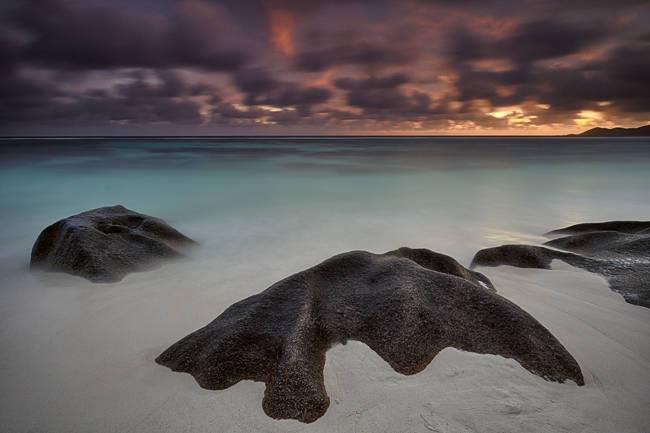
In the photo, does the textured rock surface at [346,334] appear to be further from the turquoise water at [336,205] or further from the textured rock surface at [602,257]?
the turquoise water at [336,205]

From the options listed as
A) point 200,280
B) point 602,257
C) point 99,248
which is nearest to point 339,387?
point 200,280

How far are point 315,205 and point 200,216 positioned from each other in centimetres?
369

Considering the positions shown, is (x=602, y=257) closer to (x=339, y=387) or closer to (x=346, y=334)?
(x=346, y=334)

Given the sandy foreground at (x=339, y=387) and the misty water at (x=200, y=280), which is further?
the misty water at (x=200, y=280)

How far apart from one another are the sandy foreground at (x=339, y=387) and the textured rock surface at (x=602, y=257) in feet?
2.17

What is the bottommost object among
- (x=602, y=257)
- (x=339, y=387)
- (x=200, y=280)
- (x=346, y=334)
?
(x=200, y=280)

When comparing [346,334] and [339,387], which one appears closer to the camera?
[339,387]

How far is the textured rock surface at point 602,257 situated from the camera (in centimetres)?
432

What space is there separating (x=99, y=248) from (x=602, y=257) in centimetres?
713

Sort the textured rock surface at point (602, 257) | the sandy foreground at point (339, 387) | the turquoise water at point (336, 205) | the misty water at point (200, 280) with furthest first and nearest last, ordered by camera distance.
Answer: the turquoise water at point (336, 205) < the textured rock surface at point (602, 257) < the misty water at point (200, 280) < the sandy foreground at point (339, 387)

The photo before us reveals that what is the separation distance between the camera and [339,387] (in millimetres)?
2508

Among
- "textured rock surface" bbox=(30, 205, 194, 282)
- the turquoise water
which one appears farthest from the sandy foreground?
the turquoise water

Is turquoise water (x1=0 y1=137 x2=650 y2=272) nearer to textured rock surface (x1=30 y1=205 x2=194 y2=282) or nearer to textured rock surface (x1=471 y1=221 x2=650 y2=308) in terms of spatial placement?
textured rock surface (x1=30 y1=205 x2=194 y2=282)

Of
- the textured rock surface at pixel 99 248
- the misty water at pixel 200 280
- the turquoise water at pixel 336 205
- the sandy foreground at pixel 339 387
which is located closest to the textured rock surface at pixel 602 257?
the misty water at pixel 200 280
